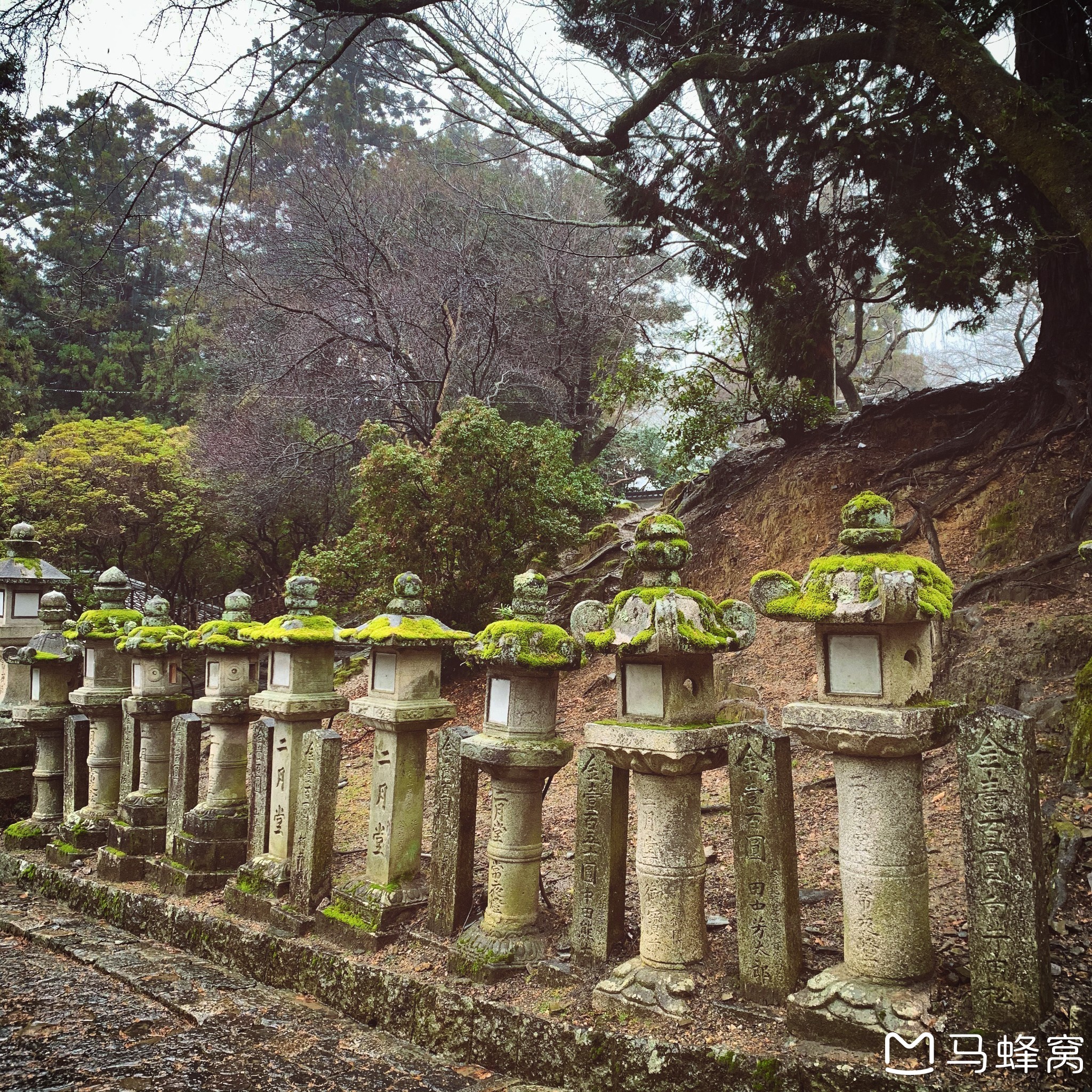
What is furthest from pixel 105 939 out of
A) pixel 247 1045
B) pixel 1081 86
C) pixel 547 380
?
pixel 547 380

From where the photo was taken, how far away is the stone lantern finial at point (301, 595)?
4980 mm

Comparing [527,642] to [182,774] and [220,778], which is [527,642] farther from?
[182,774]

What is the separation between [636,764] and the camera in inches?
128

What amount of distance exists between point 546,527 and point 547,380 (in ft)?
25.5

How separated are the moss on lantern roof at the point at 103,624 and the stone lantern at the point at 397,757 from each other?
301cm

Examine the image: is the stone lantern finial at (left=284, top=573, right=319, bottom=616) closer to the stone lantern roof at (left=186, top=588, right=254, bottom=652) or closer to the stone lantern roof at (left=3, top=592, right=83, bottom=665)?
the stone lantern roof at (left=186, top=588, right=254, bottom=652)

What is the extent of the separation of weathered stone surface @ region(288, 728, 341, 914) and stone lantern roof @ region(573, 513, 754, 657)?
170 cm

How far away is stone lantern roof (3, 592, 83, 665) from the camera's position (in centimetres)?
685

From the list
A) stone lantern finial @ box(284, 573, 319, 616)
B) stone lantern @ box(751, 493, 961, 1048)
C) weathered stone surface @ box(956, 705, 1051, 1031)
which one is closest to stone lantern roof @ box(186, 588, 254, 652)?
stone lantern finial @ box(284, 573, 319, 616)

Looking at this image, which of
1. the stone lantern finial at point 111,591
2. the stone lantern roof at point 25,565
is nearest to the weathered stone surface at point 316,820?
the stone lantern finial at point 111,591

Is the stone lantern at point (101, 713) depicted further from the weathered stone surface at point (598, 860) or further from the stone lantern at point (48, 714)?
the weathered stone surface at point (598, 860)

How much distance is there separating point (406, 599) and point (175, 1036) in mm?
2190

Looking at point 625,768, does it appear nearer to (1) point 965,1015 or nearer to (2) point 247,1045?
(1) point 965,1015

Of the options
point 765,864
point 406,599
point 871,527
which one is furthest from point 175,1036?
point 871,527
